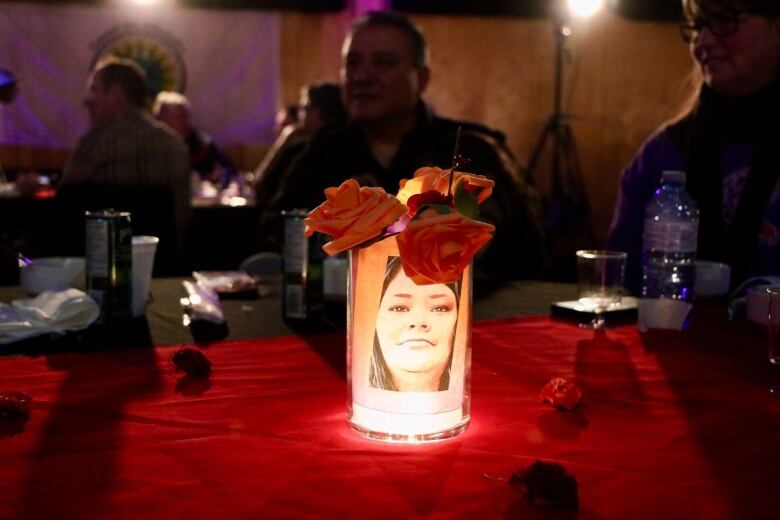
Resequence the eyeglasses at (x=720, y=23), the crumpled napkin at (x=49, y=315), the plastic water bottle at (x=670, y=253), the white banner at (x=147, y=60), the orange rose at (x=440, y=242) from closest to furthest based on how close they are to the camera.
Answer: the orange rose at (x=440, y=242) → the crumpled napkin at (x=49, y=315) → the plastic water bottle at (x=670, y=253) → the eyeglasses at (x=720, y=23) → the white banner at (x=147, y=60)

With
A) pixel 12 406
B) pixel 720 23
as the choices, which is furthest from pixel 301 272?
pixel 720 23

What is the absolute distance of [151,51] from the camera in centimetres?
654

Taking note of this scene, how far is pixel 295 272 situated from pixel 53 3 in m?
5.68

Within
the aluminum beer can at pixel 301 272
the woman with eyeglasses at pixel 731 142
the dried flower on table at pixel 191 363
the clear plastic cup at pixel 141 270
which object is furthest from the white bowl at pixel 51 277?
the woman with eyeglasses at pixel 731 142

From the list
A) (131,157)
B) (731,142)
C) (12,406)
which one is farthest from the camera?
(131,157)

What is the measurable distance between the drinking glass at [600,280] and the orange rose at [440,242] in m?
0.69

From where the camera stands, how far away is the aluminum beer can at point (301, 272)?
1396 millimetres

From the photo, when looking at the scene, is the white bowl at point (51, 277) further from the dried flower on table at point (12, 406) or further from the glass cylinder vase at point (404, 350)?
the glass cylinder vase at point (404, 350)

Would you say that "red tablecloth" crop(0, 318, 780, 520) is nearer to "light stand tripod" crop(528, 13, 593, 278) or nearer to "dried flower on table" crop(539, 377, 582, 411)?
"dried flower on table" crop(539, 377, 582, 411)

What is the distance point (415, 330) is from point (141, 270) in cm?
79

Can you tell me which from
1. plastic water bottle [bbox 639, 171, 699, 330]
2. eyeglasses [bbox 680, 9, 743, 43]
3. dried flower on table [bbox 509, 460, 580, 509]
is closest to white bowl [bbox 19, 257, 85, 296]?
plastic water bottle [bbox 639, 171, 699, 330]

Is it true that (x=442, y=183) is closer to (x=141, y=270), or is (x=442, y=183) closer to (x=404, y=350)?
(x=404, y=350)

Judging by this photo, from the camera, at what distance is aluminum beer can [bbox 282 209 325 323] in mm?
1396

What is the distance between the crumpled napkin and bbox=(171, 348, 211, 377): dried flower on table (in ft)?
1.06
